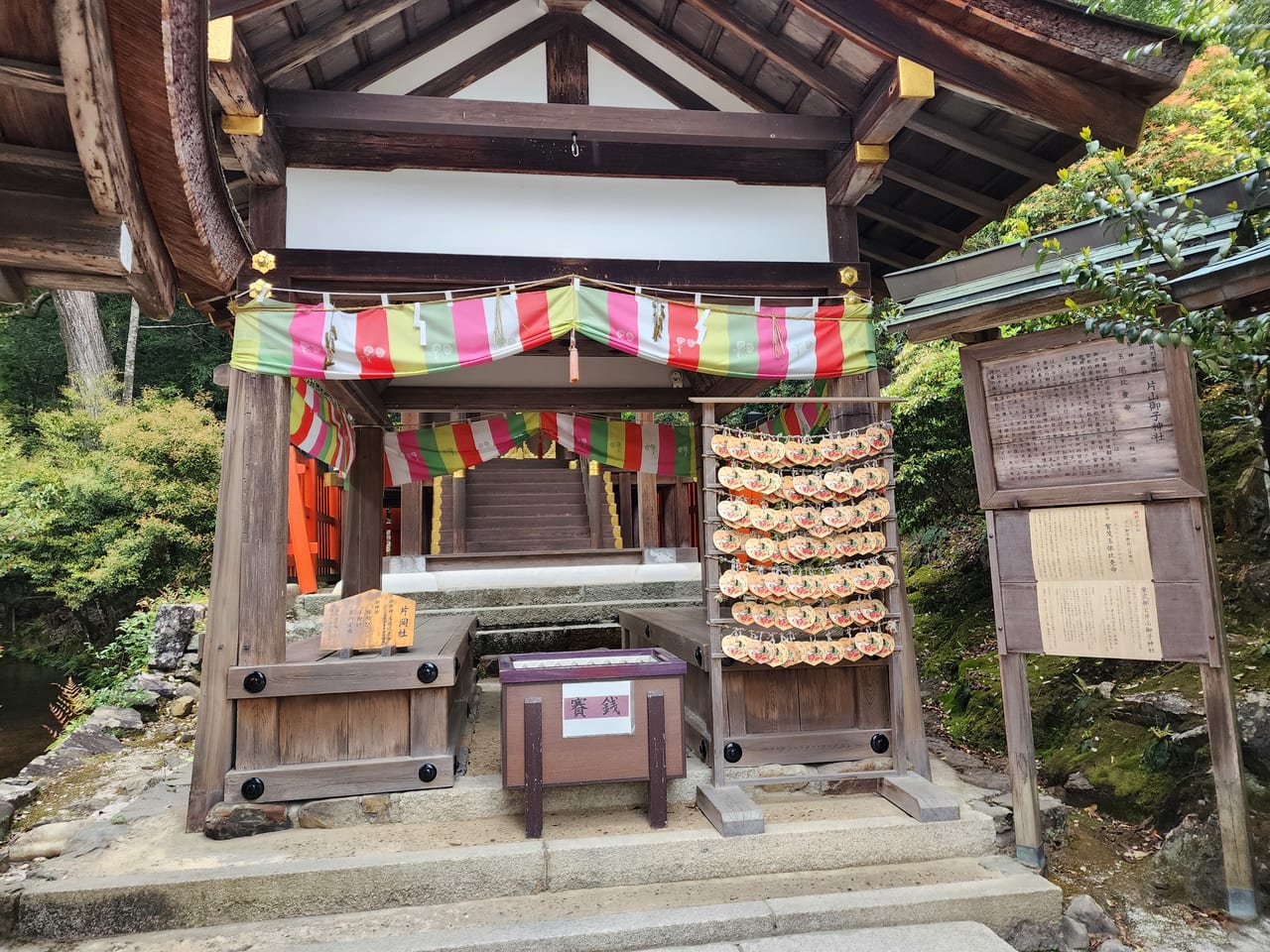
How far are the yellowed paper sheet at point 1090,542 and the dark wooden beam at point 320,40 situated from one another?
16.3 feet

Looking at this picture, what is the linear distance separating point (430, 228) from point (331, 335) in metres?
1.08

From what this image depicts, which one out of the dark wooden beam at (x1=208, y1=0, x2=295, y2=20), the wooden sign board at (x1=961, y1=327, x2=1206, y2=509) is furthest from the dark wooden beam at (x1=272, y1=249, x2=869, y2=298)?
the wooden sign board at (x1=961, y1=327, x2=1206, y2=509)

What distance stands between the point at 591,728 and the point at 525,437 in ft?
14.4

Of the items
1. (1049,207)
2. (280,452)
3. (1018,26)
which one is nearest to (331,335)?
(280,452)

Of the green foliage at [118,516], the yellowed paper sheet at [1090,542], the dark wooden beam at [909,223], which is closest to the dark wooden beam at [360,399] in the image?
the dark wooden beam at [909,223]

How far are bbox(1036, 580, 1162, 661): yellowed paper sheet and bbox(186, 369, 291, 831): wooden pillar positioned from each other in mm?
4476

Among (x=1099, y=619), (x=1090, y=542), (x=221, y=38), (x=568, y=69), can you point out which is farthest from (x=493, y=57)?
(x=1099, y=619)

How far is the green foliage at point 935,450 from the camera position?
7742 mm

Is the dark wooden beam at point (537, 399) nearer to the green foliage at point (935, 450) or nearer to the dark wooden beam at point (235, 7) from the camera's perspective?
the green foliage at point (935, 450)

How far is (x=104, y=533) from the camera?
12.5 metres

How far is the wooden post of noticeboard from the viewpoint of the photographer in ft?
12.0

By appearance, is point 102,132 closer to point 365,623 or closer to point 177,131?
point 177,131

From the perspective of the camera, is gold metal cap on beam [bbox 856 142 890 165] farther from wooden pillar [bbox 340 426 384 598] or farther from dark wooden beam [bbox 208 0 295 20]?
wooden pillar [bbox 340 426 384 598]

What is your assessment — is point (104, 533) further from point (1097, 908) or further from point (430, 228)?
point (1097, 908)
